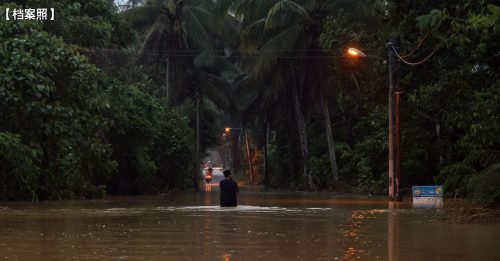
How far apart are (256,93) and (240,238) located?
5462 centimetres

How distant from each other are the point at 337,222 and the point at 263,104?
44959 mm

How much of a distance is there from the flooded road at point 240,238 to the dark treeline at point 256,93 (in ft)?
10.7

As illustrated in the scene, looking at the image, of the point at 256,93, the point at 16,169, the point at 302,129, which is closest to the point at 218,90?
the point at 256,93

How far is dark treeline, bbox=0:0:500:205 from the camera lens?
23922 mm

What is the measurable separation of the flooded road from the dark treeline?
3.26m

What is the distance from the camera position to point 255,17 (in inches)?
2092

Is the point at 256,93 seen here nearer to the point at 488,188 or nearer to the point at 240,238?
the point at 488,188

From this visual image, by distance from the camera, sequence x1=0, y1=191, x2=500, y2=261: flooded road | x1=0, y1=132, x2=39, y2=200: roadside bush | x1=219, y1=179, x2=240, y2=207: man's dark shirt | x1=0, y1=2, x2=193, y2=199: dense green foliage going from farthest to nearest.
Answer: x1=0, y1=2, x2=193, y2=199: dense green foliage, x1=0, y1=132, x2=39, y2=200: roadside bush, x1=219, y1=179, x2=240, y2=207: man's dark shirt, x1=0, y1=191, x2=500, y2=261: flooded road

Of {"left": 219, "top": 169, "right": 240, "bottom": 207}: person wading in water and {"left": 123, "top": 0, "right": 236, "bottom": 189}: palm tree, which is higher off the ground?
{"left": 123, "top": 0, "right": 236, "bottom": 189}: palm tree

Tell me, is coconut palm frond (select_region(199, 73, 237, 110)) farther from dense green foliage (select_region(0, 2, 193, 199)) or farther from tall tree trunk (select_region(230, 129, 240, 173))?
tall tree trunk (select_region(230, 129, 240, 173))

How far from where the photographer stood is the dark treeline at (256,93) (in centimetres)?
2392

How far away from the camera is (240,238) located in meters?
15.7

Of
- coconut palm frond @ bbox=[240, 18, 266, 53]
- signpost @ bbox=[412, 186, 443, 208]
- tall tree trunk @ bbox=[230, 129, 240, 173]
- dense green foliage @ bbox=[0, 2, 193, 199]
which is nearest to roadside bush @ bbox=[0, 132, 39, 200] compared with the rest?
dense green foliage @ bbox=[0, 2, 193, 199]

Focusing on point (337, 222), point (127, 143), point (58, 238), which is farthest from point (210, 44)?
point (58, 238)
